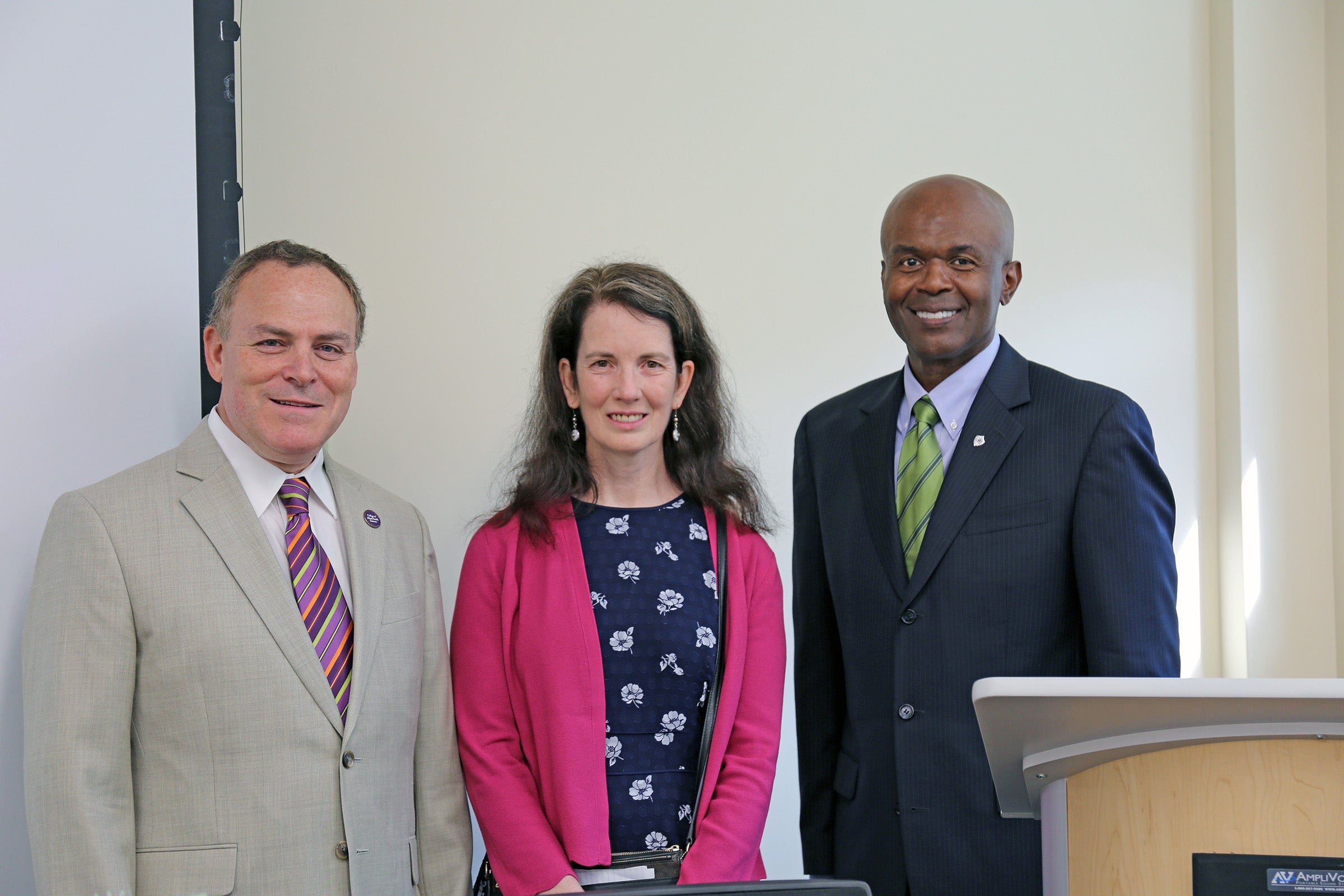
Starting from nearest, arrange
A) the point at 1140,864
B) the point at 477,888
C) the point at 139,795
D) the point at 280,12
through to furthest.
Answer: the point at 1140,864 → the point at 139,795 → the point at 477,888 → the point at 280,12

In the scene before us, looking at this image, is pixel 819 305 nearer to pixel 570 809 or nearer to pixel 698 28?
pixel 698 28

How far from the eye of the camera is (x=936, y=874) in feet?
6.31

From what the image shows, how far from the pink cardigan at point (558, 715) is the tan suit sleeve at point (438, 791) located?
32 millimetres

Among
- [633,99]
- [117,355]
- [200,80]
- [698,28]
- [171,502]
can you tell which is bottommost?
[171,502]

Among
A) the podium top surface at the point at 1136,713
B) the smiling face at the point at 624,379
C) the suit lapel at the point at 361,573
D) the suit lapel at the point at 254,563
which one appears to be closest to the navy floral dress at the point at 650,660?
the smiling face at the point at 624,379

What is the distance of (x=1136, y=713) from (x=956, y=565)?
96 centimetres

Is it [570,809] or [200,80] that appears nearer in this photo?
[570,809]

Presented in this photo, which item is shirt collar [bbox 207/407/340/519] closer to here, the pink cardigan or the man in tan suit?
the man in tan suit

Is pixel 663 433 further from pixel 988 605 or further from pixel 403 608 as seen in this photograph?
pixel 988 605

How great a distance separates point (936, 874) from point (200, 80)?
2328mm

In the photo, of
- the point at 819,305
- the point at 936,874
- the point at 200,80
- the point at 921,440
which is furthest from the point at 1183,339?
the point at 200,80

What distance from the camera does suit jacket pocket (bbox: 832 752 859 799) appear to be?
6.88 feet

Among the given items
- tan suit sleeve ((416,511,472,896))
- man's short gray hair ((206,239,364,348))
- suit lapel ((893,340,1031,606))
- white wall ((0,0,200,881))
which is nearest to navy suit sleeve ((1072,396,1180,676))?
suit lapel ((893,340,1031,606))

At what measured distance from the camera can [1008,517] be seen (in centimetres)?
196
